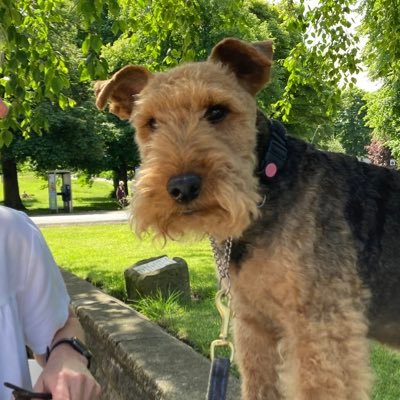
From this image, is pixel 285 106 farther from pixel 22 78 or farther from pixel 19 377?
pixel 19 377

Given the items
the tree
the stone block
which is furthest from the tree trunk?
the stone block

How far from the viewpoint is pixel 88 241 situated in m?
12.1

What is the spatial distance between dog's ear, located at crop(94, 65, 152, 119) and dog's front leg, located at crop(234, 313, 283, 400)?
1033 millimetres

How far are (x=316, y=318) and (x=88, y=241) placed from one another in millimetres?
10560

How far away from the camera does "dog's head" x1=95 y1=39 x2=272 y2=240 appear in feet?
6.05

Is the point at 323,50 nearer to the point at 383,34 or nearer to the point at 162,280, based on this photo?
the point at 383,34

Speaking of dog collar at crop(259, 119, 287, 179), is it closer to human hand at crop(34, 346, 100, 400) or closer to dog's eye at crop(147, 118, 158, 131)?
dog's eye at crop(147, 118, 158, 131)

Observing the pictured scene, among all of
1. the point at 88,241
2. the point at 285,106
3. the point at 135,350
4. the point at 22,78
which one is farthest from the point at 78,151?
the point at 135,350

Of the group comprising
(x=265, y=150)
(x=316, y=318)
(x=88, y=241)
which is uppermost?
(x=265, y=150)

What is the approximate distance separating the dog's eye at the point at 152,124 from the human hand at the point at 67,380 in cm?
88

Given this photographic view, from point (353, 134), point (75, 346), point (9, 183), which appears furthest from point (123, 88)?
point (353, 134)

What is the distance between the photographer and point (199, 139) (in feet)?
6.48

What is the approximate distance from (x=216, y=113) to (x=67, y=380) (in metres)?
1.06

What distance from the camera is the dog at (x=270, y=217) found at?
1.90m
